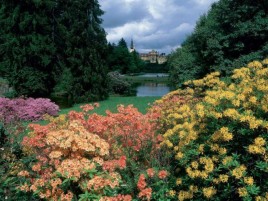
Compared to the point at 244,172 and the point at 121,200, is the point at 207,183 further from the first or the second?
the point at 121,200

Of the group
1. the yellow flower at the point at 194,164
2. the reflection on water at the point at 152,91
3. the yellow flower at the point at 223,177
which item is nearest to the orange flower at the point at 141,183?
the yellow flower at the point at 194,164

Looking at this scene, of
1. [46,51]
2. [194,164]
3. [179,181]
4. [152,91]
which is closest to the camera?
[194,164]

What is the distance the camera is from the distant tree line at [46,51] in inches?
1030

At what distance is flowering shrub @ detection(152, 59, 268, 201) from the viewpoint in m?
4.93

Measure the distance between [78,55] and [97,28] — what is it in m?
2.71

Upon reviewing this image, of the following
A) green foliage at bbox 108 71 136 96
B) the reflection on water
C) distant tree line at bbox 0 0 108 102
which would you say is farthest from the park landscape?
the reflection on water

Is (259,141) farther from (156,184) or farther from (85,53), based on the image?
(85,53)

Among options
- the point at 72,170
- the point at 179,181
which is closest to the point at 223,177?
the point at 179,181

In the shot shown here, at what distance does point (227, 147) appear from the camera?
532 centimetres

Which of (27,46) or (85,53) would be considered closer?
(27,46)

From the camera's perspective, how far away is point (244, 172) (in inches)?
191

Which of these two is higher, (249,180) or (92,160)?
(92,160)

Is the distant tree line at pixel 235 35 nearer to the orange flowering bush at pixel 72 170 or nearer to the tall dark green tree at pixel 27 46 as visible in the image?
the tall dark green tree at pixel 27 46

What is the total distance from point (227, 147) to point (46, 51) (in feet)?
76.4
